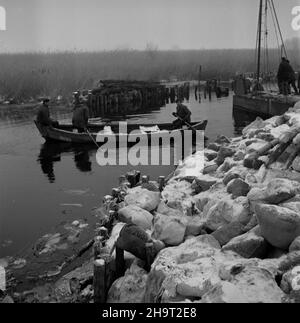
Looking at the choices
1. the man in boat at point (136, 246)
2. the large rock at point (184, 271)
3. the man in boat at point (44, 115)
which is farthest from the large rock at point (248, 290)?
the man in boat at point (44, 115)

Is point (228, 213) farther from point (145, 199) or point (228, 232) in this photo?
point (145, 199)

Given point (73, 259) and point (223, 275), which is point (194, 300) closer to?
point (223, 275)

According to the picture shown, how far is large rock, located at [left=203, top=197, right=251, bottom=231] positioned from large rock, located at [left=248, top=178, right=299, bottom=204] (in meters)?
0.22

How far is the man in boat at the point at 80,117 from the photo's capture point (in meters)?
17.4

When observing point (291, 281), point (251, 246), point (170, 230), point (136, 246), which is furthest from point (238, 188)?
point (291, 281)

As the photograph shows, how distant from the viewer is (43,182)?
12.6 metres

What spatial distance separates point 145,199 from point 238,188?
1.70 meters

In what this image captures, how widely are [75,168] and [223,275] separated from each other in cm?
1050

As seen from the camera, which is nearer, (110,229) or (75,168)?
(110,229)

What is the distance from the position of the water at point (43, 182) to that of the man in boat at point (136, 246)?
9.82 ft

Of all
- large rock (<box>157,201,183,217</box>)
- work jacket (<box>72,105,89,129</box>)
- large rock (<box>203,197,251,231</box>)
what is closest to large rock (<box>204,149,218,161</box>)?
large rock (<box>157,201,183,217</box>)

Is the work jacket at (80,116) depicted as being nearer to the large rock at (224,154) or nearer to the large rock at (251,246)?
the large rock at (224,154)
